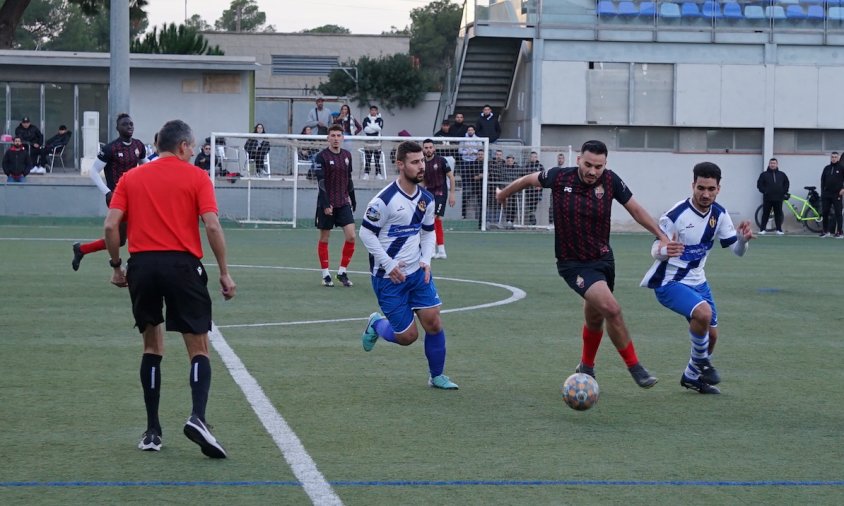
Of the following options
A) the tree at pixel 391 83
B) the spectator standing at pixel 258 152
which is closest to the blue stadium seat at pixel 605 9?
the spectator standing at pixel 258 152

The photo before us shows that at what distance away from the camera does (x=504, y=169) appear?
3166 cm

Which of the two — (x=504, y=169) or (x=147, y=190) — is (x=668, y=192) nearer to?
(x=504, y=169)

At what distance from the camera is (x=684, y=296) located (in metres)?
8.86

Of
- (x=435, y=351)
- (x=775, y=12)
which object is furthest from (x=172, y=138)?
(x=775, y=12)

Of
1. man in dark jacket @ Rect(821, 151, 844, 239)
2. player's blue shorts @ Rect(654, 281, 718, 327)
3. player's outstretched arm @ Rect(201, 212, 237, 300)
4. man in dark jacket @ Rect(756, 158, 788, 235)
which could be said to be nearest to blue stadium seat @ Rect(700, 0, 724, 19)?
man in dark jacket @ Rect(756, 158, 788, 235)

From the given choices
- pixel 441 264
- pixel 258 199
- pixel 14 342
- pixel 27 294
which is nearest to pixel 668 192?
pixel 258 199

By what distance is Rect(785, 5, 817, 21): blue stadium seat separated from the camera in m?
34.7

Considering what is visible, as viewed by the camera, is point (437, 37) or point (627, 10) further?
point (437, 37)

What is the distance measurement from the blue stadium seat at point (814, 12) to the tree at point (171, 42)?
21.6 metres

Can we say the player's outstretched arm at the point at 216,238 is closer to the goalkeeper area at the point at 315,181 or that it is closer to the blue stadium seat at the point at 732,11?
the goalkeeper area at the point at 315,181

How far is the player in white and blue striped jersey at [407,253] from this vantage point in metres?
8.88

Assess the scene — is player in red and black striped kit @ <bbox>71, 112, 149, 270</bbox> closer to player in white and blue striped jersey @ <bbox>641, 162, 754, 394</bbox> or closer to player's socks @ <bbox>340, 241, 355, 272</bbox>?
player's socks @ <bbox>340, 241, 355, 272</bbox>

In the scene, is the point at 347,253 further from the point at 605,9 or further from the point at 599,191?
the point at 605,9

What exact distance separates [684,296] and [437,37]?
84404 millimetres
